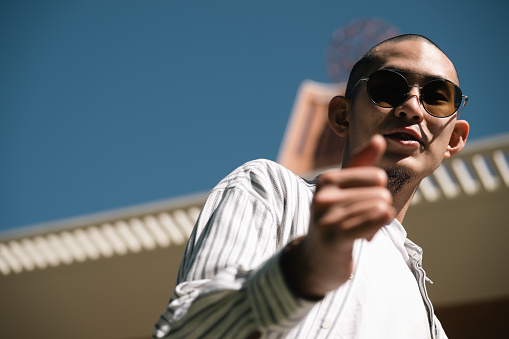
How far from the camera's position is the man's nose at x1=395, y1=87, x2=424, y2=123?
154cm

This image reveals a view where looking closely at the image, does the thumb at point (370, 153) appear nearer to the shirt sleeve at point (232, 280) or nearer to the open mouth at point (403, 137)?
the shirt sleeve at point (232, 280)

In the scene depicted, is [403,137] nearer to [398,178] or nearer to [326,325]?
[398,178]

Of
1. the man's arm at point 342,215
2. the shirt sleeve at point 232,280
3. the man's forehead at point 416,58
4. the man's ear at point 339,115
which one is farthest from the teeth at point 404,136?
the man's arm at point 342,215

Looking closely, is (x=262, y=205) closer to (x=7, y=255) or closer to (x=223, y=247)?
(x=223, y=247)

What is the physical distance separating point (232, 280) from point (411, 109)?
29.2 inches

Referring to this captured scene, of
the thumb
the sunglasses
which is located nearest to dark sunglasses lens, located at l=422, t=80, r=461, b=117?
the sunglasses

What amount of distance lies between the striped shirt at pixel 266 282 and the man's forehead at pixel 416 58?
363 mm

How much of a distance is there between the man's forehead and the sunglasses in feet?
0.11

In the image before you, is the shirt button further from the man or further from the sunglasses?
the sunglasses

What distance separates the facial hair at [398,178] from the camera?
1.53 meters

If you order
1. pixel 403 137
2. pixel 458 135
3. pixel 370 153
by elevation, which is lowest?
pixel 458 135

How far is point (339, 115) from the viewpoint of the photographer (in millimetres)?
1817

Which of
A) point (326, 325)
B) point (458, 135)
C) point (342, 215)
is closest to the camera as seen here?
point (342, 215)

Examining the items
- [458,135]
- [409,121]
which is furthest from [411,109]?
[458,135]
